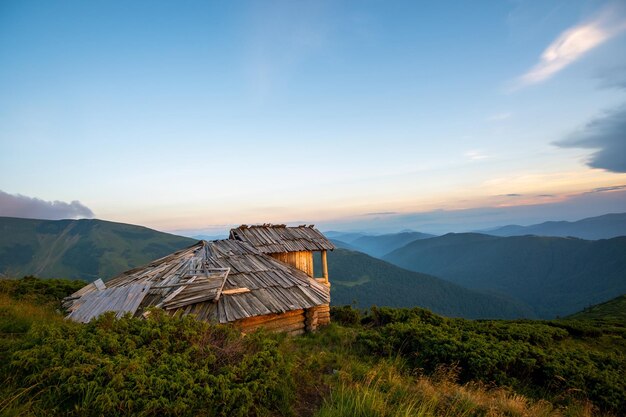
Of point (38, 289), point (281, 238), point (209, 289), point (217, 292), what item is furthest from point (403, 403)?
point (38, 289)

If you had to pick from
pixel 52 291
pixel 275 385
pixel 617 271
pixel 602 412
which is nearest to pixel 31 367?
pixel 275 385

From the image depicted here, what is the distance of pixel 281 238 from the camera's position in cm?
2081

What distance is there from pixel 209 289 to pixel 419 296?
178m

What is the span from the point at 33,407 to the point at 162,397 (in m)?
1.51

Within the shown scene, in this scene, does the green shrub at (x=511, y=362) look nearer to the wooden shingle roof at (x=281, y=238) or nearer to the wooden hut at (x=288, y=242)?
the wooden hut at (x=288, y=242)

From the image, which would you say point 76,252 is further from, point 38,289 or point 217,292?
point 217,292

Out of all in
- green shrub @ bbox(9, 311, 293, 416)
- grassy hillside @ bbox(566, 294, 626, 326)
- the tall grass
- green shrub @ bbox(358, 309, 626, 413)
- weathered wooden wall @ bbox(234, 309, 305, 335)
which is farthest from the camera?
grassy hillside @ bbox(566, 294, 626, 326)

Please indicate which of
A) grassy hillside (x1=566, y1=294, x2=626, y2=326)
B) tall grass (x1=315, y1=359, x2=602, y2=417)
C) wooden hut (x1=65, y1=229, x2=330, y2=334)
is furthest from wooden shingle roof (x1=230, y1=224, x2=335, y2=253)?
grassy hillside (x1=566, y1=294, x2=626, y2=326)

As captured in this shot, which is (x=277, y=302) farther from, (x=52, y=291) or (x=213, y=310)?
(x=52, y=291)

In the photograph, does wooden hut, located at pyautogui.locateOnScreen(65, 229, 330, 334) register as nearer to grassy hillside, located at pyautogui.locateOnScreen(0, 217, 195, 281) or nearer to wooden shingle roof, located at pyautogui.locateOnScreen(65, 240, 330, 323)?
wooden shingle roof, located at pyautogui.locateOnScreen(65, 240, 330, 323)

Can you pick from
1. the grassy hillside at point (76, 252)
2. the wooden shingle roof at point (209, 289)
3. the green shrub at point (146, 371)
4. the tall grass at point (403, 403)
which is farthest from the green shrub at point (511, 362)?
the grassy hillside at point (76, 252)

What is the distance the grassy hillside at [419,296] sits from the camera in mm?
158625

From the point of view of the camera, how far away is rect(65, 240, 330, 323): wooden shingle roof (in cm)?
1162

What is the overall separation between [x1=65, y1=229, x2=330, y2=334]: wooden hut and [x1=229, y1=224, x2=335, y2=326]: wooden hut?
1784mm
